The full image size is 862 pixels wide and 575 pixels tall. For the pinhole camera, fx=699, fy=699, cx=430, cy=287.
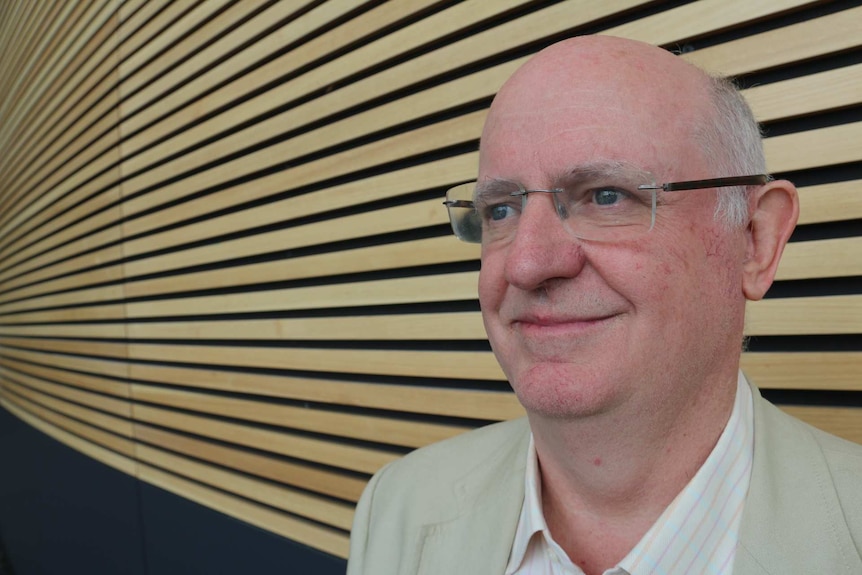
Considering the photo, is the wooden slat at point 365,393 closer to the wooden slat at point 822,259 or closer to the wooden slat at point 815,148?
the wooden slat at point 822,259

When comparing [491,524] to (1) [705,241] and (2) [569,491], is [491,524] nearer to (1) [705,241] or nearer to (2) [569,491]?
(2) [569,491]

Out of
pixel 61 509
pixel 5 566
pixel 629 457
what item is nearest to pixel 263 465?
pixel 629 457

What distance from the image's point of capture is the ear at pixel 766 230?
47.5 inches

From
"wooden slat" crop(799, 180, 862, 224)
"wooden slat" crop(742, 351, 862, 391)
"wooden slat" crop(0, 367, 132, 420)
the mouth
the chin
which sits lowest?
"wooden slat" crop(0, 367, 132, 420)

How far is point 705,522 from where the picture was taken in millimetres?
1159

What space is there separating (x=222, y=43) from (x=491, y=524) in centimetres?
316

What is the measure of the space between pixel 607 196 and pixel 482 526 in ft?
Result: 2.34

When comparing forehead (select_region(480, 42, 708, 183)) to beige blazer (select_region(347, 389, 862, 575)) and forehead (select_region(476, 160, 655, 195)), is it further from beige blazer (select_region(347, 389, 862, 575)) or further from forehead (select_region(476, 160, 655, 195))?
beige blazer (select_region(347, 389, 862, 575))

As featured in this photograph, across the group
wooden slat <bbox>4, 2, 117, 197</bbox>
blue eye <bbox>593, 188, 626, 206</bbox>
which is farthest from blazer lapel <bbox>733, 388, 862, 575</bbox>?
wooden slat <bbox>4, 2, 117, 197</bbox>

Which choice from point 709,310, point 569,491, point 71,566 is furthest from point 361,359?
point 71,566

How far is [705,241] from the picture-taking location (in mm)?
1153

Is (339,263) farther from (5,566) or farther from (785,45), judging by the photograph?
(5,566)

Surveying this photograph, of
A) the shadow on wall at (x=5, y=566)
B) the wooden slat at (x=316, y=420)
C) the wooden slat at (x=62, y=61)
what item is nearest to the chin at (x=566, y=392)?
the wooden slat at (x=316, y=420)

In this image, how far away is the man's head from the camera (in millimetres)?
1115
